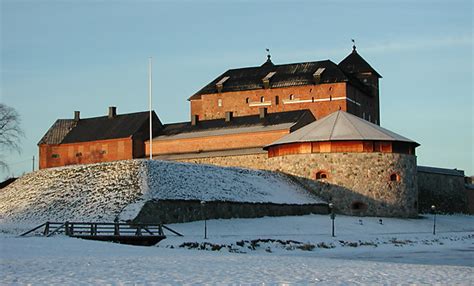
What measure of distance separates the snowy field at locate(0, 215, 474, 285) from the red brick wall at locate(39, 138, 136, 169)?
32337 mm

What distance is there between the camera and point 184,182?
4166cm

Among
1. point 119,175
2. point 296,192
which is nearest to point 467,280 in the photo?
point 119,175

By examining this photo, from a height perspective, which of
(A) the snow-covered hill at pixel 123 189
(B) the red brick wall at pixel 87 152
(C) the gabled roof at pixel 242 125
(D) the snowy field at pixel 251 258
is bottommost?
(D) the snowy field at pixel 251 258

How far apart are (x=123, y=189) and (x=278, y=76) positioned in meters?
41.7

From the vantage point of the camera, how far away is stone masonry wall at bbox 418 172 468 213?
5861 cm

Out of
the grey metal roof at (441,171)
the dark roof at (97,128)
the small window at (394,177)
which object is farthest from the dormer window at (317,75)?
the small window at (394,177)

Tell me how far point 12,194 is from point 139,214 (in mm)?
11802

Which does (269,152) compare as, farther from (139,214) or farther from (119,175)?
(139,214)

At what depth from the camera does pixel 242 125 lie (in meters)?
66.3

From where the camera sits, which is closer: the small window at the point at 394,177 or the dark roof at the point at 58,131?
Result: the small window at the point at 394,177

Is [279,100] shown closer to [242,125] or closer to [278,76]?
[278,76]

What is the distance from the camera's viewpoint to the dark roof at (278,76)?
→ 250 ft

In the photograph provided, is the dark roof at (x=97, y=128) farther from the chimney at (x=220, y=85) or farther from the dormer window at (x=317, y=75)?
the dormer window at (x=317, y=75)

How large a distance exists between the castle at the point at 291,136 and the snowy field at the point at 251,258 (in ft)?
24.6
